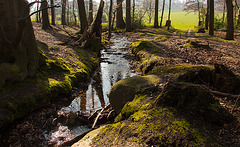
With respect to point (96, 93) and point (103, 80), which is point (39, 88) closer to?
point (96, 93)

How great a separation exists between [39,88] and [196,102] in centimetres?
487

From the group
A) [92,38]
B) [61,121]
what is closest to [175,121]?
[61,121]

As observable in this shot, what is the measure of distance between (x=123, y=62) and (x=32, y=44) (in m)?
6.72

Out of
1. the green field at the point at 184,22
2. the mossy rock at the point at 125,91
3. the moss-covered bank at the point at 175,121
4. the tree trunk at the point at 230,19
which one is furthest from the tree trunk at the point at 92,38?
the green field at the point at 184,22

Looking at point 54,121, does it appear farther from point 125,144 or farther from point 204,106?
point 204,106

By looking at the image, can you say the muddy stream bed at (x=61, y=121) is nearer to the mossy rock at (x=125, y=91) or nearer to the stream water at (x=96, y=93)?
the stream water at (x=96, y=93)

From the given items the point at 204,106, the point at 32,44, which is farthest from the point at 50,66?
the point at 204,106

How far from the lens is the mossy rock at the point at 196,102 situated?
3.17 metres

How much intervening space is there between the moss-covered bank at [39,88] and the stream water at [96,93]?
67cm

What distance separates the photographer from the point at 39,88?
5.71 m

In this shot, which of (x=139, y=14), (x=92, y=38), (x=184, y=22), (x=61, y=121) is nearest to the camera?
(x=61, y=121)

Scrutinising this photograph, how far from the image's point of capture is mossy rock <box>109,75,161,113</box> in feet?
16.1

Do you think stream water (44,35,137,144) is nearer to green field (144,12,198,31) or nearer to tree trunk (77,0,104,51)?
tree trunk (77,0,104,51)

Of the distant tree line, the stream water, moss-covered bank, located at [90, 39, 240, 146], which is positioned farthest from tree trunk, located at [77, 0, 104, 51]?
moss-covered bank, located at [90, 39, 240, 146]
